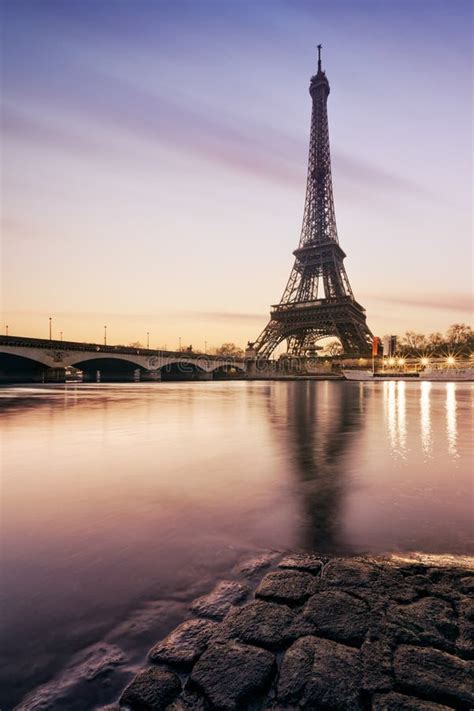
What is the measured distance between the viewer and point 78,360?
59.3m

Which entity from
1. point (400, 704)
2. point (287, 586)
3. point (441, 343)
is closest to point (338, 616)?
point (287, 586)

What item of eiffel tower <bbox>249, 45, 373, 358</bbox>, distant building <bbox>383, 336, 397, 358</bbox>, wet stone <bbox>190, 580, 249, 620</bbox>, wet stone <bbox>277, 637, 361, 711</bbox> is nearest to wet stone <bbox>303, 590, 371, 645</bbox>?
wet stone <bbox>277, 637, 361, 711</bbox>

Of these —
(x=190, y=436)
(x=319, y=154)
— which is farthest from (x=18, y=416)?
(x=319, y=154)

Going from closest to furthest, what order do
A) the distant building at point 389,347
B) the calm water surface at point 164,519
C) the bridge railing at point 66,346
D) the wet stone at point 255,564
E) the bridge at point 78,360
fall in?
the calm water surface at point 164,519 < the wet stone at point 255,564 < the bridge railing at point 66,346 < the bridge at point 78,360 < the distant building at point 389,347

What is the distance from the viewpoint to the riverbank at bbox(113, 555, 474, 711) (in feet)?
6.80

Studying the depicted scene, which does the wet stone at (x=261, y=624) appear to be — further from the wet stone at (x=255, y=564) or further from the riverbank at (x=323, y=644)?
the wet stone at (x=255, y=564)

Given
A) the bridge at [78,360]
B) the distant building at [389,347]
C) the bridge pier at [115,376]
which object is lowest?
the bridge pier at [115,376]

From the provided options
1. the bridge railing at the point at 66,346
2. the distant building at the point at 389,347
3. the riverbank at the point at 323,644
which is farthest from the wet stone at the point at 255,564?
the distant building at the point at 389,347

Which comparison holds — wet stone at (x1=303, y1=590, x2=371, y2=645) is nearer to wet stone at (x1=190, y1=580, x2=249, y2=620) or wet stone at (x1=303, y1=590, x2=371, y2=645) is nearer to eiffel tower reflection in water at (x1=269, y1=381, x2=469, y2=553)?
wet stone at (x1=190, y1=580, x2=249, y2=620)

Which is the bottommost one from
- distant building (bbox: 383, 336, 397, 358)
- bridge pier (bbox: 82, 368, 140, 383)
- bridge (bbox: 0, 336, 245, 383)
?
bridge pier (bbox: 82, 368, 140, 383)

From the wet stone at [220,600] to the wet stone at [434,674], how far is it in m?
1.21

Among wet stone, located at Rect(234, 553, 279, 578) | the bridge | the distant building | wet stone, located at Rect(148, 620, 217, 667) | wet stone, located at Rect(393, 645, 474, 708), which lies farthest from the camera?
the distant building

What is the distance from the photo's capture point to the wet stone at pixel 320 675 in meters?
2.03

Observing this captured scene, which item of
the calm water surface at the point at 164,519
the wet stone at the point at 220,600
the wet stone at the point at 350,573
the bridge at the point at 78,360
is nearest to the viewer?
the calm water surface at the point at 164,519
